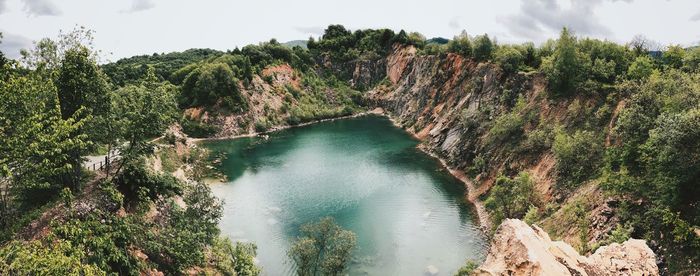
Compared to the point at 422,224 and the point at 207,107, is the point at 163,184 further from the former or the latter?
the point at 207,107

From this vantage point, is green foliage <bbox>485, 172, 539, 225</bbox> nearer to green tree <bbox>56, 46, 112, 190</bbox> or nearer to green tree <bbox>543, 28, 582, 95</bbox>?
green tree <bbox>543, 28, 582, 95</bbox>

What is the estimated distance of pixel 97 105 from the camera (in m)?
33.5

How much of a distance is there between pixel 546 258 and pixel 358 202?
38753 millimetres

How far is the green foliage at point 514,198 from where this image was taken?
152ft

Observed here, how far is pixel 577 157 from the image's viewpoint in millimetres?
46625

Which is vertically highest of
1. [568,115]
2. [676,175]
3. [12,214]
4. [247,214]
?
[568,115]

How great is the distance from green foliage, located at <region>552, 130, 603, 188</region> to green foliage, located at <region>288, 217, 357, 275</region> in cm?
2536

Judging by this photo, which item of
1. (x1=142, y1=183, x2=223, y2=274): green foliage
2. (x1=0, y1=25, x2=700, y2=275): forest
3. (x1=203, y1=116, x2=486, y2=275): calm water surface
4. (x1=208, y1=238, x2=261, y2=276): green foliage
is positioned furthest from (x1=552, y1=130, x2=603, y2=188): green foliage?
(x1=142, y1=183, x2=223, y2=274): green foliage

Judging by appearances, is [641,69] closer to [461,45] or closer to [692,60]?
[692,60]

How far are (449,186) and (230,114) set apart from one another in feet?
185

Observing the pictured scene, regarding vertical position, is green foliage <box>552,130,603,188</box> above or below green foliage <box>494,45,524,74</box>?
below

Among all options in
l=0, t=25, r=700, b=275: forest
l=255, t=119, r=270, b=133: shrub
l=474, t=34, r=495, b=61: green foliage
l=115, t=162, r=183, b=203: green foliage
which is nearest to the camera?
l=0, t=25, r=700, b=275: forest

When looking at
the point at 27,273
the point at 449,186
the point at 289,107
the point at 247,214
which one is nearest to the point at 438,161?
the point at 449,186

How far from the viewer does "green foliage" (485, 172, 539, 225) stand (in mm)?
46312
